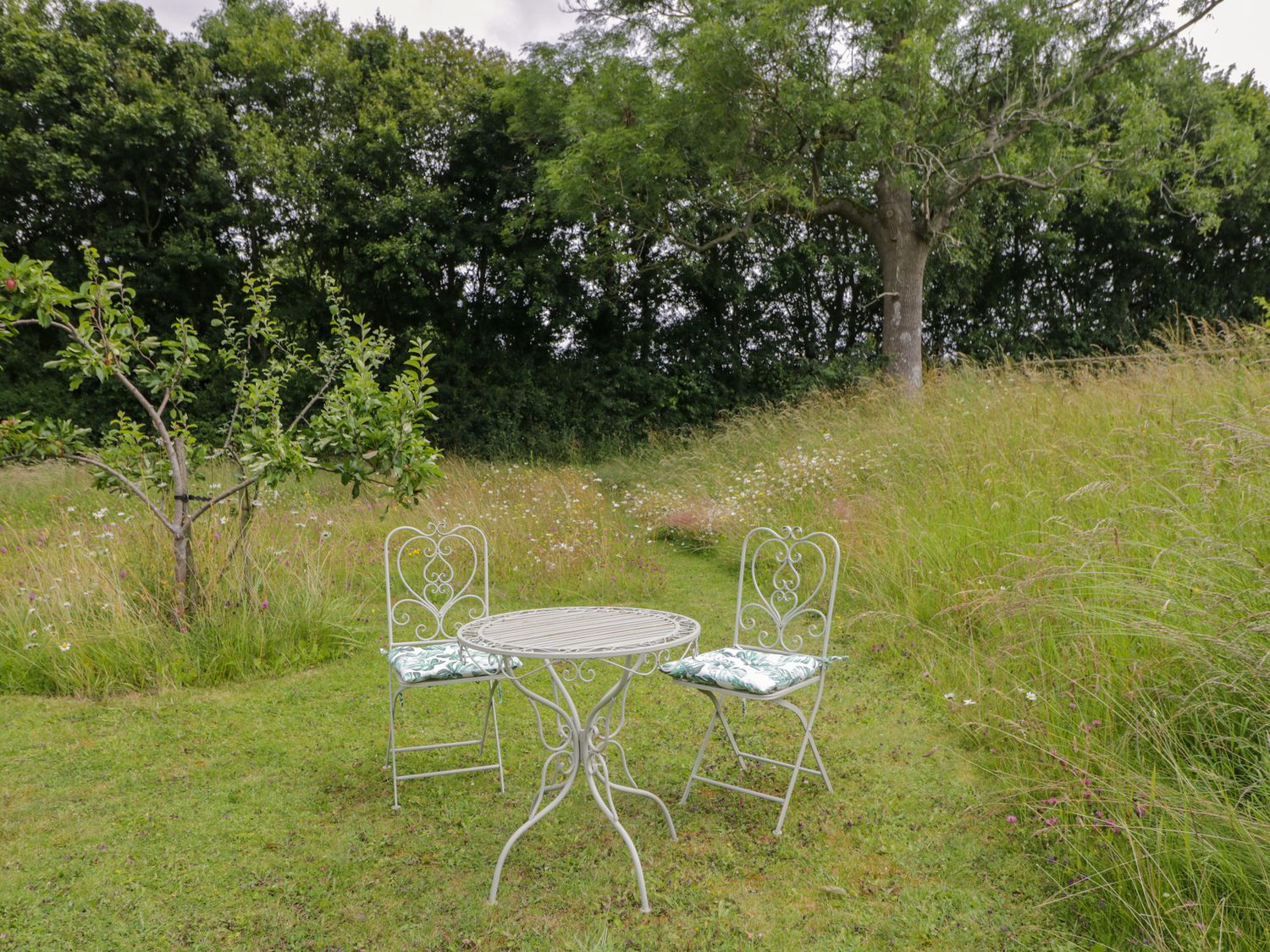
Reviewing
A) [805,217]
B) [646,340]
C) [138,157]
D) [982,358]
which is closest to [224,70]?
[138,157]

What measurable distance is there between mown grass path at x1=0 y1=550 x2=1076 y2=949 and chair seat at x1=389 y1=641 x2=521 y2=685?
0.55 m

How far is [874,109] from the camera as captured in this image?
908 cm

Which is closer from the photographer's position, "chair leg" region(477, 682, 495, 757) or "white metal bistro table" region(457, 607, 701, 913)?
"white metal bistro table" region(457, 607, 701, 913)

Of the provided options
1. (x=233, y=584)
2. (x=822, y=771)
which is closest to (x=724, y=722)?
(x=822, y=771)

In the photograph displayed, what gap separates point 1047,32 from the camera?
31.4ft

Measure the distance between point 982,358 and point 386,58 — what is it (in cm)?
1186

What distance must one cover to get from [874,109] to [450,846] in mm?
8935

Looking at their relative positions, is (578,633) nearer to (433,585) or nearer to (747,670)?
(747,670)

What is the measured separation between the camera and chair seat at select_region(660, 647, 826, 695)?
9.44 feet

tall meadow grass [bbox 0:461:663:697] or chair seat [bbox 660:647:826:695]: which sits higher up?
chair seat [bbox 660:647:826:695]

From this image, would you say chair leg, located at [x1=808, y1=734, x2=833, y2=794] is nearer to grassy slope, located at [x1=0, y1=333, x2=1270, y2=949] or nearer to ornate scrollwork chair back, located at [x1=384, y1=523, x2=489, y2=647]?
grassy slope, located at [x1=0, y1=333, x2=1270, y2=949]

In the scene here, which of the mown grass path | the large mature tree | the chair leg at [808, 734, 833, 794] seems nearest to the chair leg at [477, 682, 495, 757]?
the mown grass path

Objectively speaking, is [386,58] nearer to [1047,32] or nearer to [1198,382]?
[1047,32]

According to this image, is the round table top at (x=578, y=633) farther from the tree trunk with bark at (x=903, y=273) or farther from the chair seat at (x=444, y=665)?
the tree trunk with bark at (x=903, y=273)
